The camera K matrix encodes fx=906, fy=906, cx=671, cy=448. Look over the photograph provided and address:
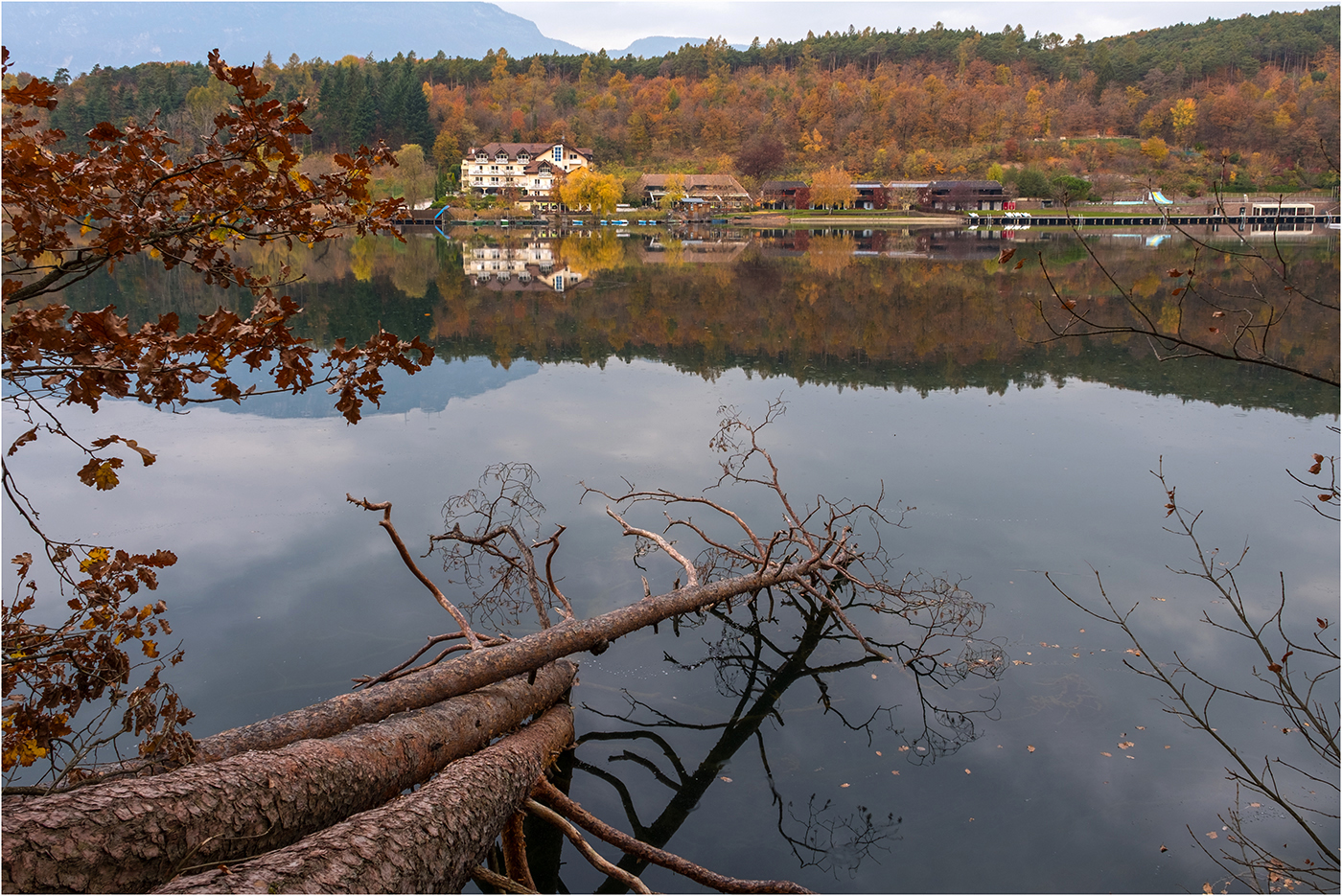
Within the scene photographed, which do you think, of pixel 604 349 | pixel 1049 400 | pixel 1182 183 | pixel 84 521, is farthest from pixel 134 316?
pixel 1182 183

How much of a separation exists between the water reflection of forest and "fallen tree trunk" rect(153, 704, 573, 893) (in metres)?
7.25

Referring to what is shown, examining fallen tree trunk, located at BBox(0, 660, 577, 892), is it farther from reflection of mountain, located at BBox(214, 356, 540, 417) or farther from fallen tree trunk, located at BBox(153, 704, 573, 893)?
reflection of mountain, located at BBox(214, 356, 540, 417)

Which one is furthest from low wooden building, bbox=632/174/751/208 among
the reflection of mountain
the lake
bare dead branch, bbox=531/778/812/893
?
bare dead branch, bbox=531/778/812/893

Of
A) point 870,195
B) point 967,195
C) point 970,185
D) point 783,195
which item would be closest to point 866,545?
point 967,195

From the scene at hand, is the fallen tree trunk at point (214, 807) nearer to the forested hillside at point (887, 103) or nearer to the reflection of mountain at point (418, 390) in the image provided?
the reflection of mountain at point (418, 390)

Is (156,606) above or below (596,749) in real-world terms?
above

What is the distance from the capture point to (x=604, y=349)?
22.8 meters

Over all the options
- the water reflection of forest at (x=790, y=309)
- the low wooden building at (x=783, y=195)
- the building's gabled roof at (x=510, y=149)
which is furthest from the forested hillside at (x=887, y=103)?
the water reflection of forest at (x=790, y=309)

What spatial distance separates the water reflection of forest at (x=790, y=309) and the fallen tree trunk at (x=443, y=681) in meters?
5.70

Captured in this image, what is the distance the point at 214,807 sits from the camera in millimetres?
3680

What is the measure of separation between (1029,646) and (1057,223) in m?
86.0

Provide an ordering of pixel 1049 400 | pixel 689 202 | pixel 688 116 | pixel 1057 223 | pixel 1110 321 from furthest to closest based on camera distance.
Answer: pixel 688 116
pixel 689 202
pixel 1057 223
pixel 1110 321
pixel 1049 400

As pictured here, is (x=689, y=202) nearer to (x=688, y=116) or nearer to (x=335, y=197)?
(x=688, y=116)

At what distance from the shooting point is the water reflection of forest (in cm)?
1967
